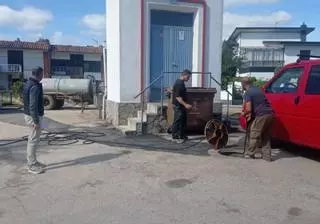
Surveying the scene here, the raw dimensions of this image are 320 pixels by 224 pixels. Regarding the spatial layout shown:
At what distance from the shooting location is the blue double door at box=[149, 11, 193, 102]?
12742 mm

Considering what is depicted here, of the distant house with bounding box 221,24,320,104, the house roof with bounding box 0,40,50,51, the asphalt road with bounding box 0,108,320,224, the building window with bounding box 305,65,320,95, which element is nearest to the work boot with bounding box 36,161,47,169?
the asphalt road with bounding box 0,108,320,224

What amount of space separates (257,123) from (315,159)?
1.51m

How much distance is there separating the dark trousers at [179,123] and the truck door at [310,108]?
3.04m

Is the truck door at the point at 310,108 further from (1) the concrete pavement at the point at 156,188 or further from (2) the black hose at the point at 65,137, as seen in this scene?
(2) the black hose at the point at 65,137

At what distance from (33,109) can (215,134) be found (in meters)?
3.96

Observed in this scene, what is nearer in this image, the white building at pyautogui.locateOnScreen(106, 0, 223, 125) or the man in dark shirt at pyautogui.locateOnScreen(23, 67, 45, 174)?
the man in dark shirt at pyautogui.locateOnScreen(23, 67, 45, 174)

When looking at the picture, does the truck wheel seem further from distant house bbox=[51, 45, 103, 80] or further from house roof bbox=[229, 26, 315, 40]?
house roof bbox=[229, 26, 315, 40]

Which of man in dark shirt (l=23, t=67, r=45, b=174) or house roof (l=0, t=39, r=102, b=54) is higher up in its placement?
house roof (l=0, t=39, r=102, b=54)

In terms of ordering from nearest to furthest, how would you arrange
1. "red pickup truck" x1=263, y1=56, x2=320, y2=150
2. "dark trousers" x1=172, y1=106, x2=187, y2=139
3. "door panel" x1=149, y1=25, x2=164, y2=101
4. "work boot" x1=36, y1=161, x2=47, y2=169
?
"work boot" x1=36, y1=161, x2=47, y2=169, "red pickup truck" x1=263, y1=56, x2=320, y2=150, "dark trousers" x1=172, y1=106, x2=187, y2=139, "door panel" x1=149, y1=25, x2=164, y2=101

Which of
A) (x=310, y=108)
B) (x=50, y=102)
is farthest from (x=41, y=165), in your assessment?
(x=50, y=102)

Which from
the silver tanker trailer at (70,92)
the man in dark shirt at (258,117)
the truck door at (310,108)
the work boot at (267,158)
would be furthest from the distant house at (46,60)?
the truck door at (310,108)

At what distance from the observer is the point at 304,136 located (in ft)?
26.0

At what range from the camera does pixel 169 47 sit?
12859mm

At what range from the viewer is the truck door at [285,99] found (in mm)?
8219
